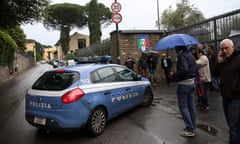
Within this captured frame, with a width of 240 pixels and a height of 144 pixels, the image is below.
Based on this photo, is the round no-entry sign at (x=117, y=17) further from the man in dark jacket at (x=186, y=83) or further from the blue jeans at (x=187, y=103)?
the blue jeans at (x=187, y=103)

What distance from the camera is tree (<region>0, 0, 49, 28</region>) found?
9.62m

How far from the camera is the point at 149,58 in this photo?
33.4 feet

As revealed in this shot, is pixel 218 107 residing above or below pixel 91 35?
below

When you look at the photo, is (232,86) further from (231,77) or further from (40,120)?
(40,120)

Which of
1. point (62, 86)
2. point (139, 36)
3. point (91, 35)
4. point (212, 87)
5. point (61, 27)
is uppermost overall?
point (61, 27)

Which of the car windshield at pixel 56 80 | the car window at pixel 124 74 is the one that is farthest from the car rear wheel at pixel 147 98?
the car windshield at pixel 56 80

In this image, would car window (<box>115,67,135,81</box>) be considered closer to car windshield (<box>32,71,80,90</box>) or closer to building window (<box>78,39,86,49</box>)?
car windshield (<box>32,71,80,90</box>)

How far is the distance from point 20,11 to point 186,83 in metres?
9.39

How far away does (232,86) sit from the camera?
2.74 metres

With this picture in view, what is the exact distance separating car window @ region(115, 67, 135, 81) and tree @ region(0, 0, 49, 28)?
725 centimetres

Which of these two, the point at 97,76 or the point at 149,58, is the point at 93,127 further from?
the point at 149,58

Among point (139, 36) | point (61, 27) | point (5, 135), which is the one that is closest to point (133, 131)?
point (5, 135)

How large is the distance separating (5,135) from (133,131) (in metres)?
2.91

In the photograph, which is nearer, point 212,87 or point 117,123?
point 117,123
